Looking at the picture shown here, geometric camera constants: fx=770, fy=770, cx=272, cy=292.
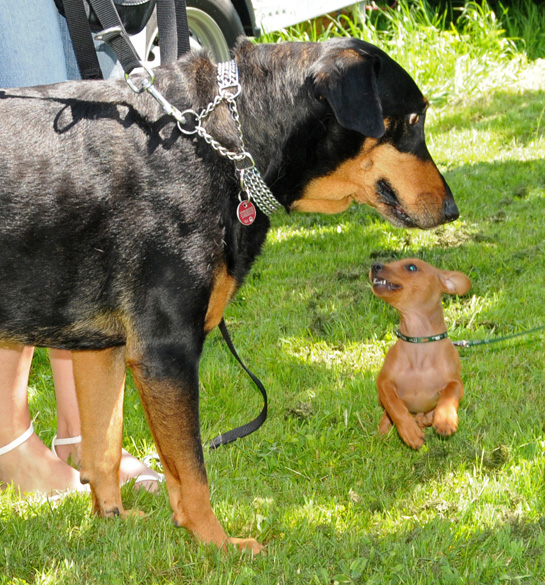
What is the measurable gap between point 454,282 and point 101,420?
2062 mm

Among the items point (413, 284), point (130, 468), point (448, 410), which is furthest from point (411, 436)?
point (130, 468)

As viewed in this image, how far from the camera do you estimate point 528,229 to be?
6312 millimetres

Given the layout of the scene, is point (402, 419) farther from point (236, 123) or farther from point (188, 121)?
point (188, 121)

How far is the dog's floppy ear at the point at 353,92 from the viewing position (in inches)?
122

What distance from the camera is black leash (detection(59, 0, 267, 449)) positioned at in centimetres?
302

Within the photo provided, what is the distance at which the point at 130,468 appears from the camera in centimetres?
377

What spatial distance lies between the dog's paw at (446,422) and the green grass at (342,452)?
0.40 ft

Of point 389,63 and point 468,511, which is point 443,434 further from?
point 389,63

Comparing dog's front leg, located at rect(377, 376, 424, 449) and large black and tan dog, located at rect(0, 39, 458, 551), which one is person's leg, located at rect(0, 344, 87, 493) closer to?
large black and tan dog, located at rect(0, 39, 458, 551)

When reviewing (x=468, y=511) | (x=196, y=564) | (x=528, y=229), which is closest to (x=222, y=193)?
(x=196, y=564)

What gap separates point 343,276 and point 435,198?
87.8 inches

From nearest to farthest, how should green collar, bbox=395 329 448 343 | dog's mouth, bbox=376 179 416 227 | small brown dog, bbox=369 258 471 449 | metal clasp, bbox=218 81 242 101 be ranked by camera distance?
metal clasp, bbox=218 81 242 101, dog's mouth, bbox=376 179 416 227, small brown dog, bbox=369 258 471 449, green collar, bbox=395 329 448 343

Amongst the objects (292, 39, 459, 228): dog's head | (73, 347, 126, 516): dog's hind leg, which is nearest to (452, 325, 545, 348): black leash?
(292, 39, 459, 228): dog's head

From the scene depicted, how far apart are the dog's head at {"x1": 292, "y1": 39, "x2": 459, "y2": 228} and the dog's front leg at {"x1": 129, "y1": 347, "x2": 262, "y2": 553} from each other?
1023 millimetres
